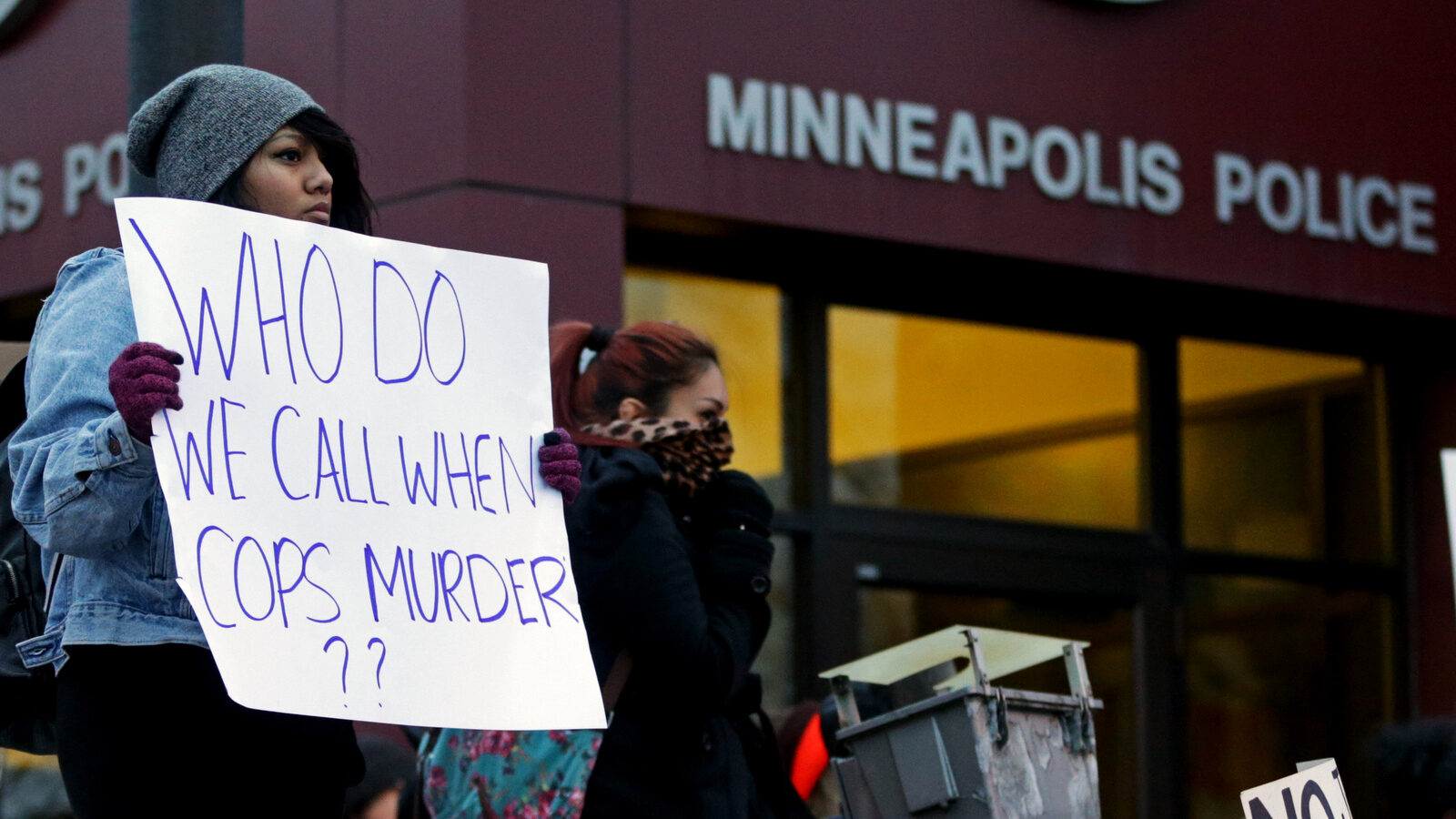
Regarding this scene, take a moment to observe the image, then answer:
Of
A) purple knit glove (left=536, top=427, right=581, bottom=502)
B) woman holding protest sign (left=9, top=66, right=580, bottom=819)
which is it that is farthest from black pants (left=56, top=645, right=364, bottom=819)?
purple knit glove (left=536, top=427, right=581, bottom=502)

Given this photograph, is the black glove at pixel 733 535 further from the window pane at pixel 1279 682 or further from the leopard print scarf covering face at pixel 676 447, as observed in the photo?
the window pane at pixel 1279 682

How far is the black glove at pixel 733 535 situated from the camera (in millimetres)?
3957

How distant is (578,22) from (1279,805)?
4.35 metres

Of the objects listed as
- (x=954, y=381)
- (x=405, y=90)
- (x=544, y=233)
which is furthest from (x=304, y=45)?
(x=954, y=381)

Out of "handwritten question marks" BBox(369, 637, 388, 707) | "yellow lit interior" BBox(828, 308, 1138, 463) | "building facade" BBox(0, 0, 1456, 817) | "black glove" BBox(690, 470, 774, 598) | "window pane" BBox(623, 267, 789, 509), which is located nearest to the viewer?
"handwritten question marks" BBox(369, 637, 388, 707)

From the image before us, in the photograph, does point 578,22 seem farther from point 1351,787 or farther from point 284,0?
point 1351,787

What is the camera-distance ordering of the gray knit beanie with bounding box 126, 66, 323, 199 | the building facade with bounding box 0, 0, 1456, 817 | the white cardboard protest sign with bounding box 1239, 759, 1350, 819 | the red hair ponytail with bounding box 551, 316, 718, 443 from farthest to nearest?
the building facade with bounding box 0, 0, 1456, 817 → the red hair ponytail with bounding box 551, 316, 718, 443 → the white cardboard protest sign with bounding box 1239, 759, 1350, 819 → the gray knit beanie with bounding box 126, 66, 323, 199

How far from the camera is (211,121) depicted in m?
3.03

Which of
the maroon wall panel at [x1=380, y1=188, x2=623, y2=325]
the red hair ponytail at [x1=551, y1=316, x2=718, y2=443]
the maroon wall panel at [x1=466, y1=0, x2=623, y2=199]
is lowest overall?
the red hair ponytail at [x1=551, y1=316, x2=718, y2=443]

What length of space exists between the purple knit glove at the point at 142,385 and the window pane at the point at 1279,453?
22.5 feet

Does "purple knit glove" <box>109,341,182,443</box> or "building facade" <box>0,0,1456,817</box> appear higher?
"building facade" <box>0,0,1456,817</box>

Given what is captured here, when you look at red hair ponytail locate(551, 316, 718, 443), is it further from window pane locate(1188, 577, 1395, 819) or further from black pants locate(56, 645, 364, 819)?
window pane locate(1188, 577, 1395, 819)

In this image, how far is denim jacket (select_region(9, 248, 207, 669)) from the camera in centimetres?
266

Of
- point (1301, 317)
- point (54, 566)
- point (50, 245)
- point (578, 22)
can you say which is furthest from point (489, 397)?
point (1301, 317)
